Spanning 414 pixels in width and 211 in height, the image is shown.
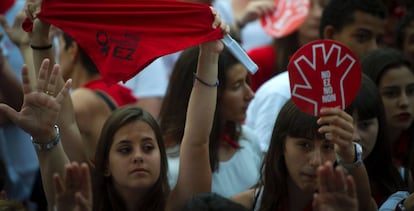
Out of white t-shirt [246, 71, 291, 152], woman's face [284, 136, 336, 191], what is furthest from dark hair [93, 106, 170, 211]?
white t-shirt [246, 71, 291, 152]

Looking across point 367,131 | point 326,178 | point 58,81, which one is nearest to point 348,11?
point 367,131

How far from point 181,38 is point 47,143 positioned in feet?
2.99

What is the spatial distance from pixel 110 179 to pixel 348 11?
2.31 meters

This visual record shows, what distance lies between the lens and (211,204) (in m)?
3.80

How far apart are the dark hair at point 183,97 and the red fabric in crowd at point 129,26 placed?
862mm

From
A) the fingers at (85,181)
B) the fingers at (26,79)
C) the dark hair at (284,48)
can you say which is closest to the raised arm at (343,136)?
the fingers at (85,181)

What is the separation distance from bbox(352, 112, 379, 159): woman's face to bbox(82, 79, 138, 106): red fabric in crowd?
1.60 meters

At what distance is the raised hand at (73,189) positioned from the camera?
3646 mm

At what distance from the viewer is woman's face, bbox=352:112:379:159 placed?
16.3ft

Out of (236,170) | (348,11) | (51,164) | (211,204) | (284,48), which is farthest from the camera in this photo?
(284,48)

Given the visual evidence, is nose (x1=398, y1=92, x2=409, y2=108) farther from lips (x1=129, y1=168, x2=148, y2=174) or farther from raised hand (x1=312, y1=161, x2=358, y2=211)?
raised hand (x1=312, y1=161, x2=358, y2=211)

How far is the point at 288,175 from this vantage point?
4.67 meters

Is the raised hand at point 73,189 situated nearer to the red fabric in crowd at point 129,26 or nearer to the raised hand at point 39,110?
the raised hand at point 39,110

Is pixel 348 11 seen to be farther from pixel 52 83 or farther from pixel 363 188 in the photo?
pixel 52 83
